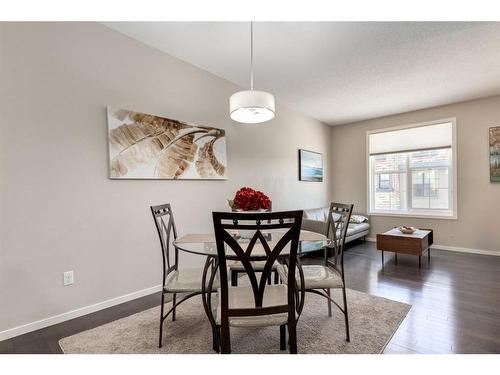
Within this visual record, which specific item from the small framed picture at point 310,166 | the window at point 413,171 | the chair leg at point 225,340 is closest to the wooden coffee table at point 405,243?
the window at point 413,171

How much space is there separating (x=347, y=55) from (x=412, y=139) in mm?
3001

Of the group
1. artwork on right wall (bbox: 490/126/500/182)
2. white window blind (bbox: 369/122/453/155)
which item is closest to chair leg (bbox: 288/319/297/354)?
artwork on right wall (bbox: 490/126/500/182)

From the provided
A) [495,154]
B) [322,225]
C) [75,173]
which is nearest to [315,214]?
[322,225]

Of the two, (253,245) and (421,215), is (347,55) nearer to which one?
(253,245)

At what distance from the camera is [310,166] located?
537cm

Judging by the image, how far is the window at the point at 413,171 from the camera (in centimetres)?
470

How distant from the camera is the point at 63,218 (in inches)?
85.0

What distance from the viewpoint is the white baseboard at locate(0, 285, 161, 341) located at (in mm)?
1918

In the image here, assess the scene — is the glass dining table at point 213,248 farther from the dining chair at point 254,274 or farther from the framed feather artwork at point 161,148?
the framed feather artwork at point 161,148

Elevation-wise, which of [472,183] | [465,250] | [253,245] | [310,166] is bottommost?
[465,250]

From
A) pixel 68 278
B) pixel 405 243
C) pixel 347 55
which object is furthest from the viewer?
pixel 405 243

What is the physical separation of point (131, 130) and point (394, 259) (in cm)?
404

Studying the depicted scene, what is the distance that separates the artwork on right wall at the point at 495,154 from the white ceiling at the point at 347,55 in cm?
64
